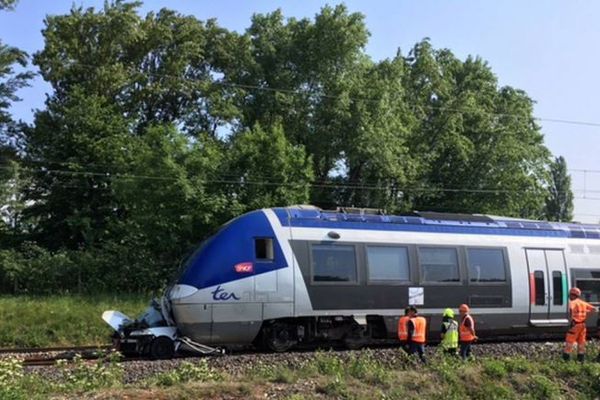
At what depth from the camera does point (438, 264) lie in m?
16.1

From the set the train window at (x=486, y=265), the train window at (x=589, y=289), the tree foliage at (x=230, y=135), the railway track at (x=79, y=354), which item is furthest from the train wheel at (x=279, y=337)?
the tree foliage at (x=230, y=135)

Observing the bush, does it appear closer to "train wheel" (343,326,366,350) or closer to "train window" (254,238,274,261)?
"train wheel" (343,326,366,350)

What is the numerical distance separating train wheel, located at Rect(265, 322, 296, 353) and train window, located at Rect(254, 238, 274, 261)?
1.43m

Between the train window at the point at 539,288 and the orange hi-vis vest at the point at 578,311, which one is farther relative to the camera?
the train window at the point at 539,288

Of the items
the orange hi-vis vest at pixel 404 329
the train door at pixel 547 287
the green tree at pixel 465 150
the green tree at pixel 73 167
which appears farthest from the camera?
the green tree at pixel 465 150

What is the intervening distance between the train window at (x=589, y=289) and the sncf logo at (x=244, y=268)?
9040mm

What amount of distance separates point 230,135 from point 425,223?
2213 centimetres

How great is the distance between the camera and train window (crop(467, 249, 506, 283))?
54.1 ft

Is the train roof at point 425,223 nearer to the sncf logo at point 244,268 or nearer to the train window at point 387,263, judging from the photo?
the train window at point 387,263

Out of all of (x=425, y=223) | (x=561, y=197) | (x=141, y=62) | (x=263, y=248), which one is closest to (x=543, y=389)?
(x=425, y=223)

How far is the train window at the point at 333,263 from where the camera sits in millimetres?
14695

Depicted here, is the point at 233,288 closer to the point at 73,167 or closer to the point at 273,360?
the point at 273,360

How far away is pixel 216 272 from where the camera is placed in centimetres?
1392

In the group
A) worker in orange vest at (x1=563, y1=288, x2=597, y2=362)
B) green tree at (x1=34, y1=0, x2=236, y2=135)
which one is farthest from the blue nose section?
green tree at (x1=34, y1=0, x2=236, y2=135)
